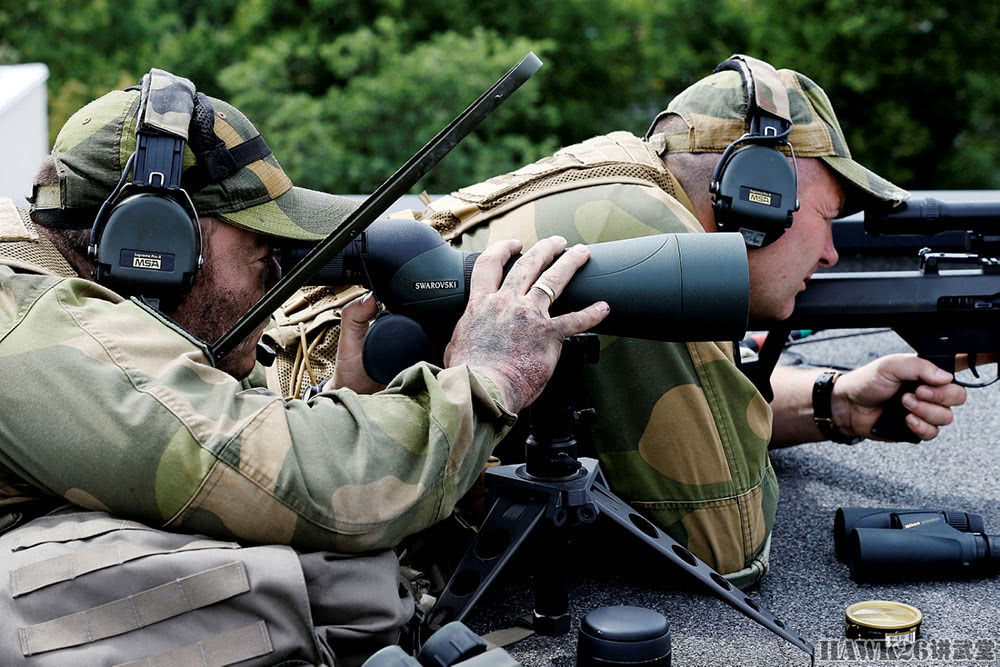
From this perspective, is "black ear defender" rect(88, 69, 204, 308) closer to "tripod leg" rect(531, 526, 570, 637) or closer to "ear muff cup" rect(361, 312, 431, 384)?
"ear muff cup" rect(361, 312, 431, 384)

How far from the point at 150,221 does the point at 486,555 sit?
2.42ft

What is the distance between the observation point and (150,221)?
1526 mm

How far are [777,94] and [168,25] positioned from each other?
11.8 m

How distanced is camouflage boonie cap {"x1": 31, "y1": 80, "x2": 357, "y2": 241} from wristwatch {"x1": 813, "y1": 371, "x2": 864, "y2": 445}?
1347 millimetres

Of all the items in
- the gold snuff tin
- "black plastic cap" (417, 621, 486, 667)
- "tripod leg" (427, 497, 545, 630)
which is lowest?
the gold snuff tin

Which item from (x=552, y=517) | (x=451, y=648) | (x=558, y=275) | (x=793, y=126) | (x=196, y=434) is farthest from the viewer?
(x=793, y=126)

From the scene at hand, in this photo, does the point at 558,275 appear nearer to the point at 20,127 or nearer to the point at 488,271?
the point at 488,271

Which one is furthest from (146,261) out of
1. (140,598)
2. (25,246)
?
(140,598)

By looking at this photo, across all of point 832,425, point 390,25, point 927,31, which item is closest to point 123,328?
point 832,425

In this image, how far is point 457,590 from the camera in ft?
5.89

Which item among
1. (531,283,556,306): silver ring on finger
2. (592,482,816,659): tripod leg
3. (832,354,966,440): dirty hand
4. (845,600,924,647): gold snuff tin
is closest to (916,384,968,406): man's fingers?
(832,354,966,440): dirty hand

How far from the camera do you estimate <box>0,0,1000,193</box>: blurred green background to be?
34.3 ft

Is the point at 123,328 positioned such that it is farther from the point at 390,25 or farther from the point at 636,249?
the point at 390,25

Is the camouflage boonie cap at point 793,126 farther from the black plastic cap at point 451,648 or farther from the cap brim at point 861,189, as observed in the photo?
the black plastic cap at point 451,648
